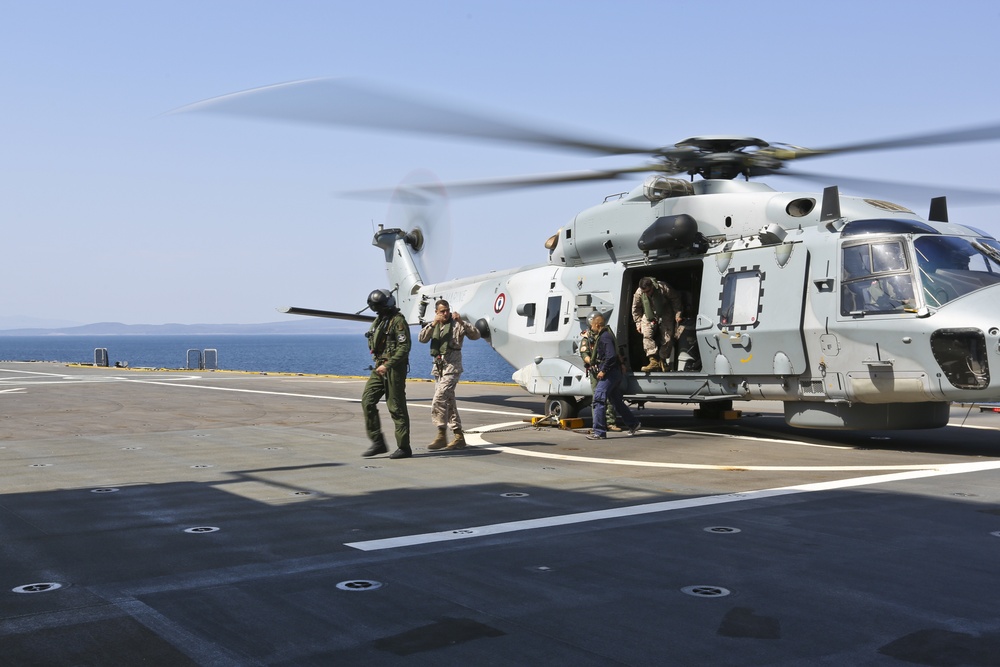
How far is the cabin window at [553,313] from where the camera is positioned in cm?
1484

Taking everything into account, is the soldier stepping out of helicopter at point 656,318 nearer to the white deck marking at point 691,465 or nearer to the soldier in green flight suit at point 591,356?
the soldier in green flight suit at point 591,356

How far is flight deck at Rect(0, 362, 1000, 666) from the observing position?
402 cm

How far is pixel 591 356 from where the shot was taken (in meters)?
13.1

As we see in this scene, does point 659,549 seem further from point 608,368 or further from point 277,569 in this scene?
point 608,368

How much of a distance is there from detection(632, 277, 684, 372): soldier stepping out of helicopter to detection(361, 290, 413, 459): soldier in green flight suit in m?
4.17

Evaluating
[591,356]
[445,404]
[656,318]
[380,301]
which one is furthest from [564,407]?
[380,301]

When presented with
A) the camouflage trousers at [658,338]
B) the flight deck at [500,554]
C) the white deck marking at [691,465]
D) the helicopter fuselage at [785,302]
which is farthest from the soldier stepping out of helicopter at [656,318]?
the white deck marking at [691,465]

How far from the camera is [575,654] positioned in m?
3.88

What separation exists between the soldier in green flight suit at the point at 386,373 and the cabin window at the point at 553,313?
4.42 meters

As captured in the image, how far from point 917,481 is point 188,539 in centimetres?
664

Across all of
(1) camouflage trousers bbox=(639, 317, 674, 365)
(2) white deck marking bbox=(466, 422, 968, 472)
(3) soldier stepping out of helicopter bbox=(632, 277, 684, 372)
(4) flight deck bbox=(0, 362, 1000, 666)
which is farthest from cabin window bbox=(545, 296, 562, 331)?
(2) white deck marking bbox=(466, 422, 968, 472)

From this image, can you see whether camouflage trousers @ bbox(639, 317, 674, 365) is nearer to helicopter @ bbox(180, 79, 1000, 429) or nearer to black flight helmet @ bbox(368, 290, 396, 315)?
helicopter @ bbox(180, 79, 1000, 429)

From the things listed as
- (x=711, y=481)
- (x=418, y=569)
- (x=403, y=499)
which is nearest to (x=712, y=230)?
(x=711, y=481)

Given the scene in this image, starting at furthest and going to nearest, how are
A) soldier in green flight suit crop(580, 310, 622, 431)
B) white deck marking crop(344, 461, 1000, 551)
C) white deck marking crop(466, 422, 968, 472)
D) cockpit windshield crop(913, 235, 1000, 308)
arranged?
soldier in green flight suit crop(580, 310, 622, 431)
cockpit windshield crop(913, 235, 1000, 308)
white deck marking crop(466, 422, 968, 472)
white deck marking crop(344, 461, 1000, 551)
